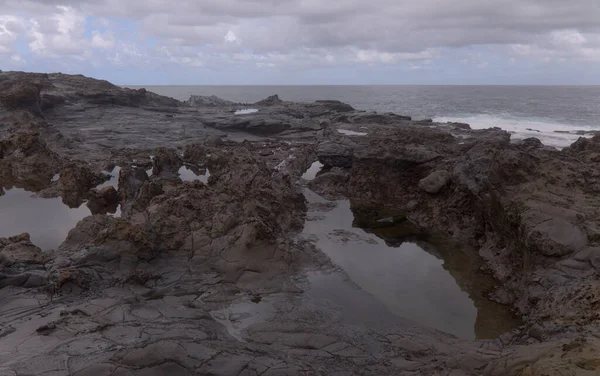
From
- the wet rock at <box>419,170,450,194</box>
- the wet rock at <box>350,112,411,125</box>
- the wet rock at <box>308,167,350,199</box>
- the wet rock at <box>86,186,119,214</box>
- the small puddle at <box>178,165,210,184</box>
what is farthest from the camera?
the wet rock at <box>350,112,411,125</box>

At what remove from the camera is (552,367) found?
434 cm

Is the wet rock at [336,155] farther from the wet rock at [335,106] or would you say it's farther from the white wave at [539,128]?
the wet rock at [335,106]

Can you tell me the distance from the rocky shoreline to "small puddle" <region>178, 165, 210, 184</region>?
1.72 feet

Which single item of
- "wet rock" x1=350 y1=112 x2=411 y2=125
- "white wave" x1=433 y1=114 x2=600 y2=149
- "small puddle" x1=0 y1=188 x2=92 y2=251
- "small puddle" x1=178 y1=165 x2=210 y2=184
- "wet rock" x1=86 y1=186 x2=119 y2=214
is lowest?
"small puddle" x1=0 y1=188 x2=92 y2=251

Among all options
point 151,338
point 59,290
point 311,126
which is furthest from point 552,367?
point 311,126

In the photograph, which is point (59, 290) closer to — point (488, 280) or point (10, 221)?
point (10, 221)

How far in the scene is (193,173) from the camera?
1842 centimetres

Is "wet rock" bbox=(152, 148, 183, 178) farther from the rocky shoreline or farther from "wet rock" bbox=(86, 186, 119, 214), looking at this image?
"wet rock" bbox=(86, 186, 119, 214)

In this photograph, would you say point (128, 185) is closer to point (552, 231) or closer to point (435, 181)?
point (435, 181)

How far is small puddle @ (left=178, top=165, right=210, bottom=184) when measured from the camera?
17686 millimetres

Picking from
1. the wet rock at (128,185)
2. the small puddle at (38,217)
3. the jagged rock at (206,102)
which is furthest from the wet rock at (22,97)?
the jagged rock at (206,102)

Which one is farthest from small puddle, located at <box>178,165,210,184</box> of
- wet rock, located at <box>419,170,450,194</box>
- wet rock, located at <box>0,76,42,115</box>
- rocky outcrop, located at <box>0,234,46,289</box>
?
wet rock, located at <box>0,76,42,115</box>

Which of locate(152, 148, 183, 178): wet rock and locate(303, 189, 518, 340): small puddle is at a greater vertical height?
locate(152, 148, 183, 178): wet rock

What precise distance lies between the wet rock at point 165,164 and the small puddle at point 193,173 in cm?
40
